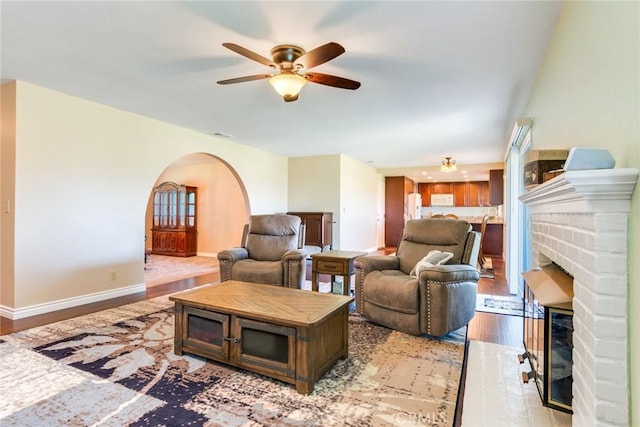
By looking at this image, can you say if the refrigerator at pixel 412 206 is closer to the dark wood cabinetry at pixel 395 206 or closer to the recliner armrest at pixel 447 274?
the dark wood cabinetry at pixel 395 206

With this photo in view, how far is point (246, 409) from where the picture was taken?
5.98 feet

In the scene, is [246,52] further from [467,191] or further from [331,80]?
[467,191]

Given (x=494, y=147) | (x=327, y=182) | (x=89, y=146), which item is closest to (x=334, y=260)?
(x=89, y=146)

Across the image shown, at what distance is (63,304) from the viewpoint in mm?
3695

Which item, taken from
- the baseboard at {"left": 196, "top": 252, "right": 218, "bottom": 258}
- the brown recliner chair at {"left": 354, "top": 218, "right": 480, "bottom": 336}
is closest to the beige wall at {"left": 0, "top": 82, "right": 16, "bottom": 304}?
the brown recliner chair at {"left": 354, "top": 218, "right": 480, "bottom": 336}

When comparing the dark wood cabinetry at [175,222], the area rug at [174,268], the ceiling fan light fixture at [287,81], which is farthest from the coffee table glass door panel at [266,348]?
the dark wood cabinetry at [175,222]

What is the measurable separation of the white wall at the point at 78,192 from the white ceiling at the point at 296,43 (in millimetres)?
294

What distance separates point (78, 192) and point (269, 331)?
10.3ft

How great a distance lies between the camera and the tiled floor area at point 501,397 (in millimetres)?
1776

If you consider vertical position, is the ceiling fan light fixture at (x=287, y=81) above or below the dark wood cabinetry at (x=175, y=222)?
above

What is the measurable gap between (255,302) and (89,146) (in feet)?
10.1

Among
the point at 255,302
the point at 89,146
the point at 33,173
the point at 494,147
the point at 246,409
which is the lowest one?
the point at 246,409

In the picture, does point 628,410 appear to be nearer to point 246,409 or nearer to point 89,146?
point 246,409

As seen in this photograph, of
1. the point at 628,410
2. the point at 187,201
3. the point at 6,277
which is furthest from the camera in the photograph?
the point at 187,201
